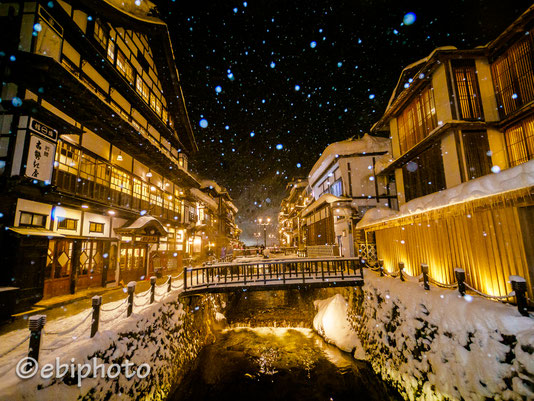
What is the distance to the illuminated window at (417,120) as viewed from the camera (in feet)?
42.1

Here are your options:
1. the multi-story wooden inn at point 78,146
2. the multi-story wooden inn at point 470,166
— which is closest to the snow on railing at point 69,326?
the multi-story wooden inn at point 78,146

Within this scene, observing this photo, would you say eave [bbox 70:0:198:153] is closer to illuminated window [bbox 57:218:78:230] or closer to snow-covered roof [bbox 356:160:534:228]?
illuminated window [bbox 57:218:78:230]

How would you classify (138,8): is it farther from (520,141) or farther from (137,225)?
(520,141)

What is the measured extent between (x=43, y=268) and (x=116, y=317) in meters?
4.77

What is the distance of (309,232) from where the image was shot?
101 ft

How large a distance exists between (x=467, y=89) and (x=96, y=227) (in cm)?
2213

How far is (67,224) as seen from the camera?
10.8 m

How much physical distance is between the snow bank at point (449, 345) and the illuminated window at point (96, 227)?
51.4ft

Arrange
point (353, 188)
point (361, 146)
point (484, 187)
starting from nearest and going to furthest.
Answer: point (484, 187) → point (353, 188) → point (361, 146)

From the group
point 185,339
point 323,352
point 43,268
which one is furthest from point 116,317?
point 323,352

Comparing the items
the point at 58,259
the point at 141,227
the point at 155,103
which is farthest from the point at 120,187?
the point at 155,103

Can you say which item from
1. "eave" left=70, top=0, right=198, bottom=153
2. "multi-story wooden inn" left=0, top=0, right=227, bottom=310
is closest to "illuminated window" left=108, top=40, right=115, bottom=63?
"multi-story wooden inn" left=0, top=0, right=227, bottom=310

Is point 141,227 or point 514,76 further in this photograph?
point 141,227

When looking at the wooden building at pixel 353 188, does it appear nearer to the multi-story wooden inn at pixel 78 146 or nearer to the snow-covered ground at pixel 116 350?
the snow-covered ground at pixel 116 350
